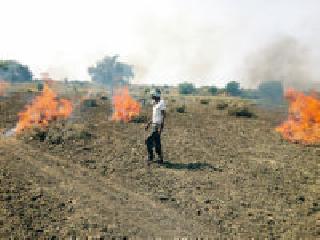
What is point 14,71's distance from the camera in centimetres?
7944

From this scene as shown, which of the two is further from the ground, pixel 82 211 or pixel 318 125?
pixel 318 125

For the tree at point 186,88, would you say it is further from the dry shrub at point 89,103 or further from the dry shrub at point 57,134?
the dry shrub at point 57,134

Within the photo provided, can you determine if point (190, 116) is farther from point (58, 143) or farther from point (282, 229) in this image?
point (282, 229)

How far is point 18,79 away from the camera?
262ft

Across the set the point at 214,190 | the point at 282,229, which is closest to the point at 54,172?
the point at 214,190

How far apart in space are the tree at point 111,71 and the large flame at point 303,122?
7411 cm

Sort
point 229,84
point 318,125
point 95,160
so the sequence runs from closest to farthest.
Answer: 1. point 95,160
2. point 318,125
3. point 229,84

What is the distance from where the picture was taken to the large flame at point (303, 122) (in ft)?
71.5

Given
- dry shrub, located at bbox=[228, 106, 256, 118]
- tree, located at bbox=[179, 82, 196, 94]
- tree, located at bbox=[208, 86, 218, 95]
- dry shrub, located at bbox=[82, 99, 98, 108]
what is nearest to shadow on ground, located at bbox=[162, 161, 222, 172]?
dry shrub, located at bbox=[228, 106, 256, 118]

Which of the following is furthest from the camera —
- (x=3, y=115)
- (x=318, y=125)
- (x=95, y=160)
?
(x=3, y=115)

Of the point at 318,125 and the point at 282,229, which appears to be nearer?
the point at 282,229

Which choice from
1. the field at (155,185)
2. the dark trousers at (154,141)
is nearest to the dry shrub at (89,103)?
the field at (155,185)

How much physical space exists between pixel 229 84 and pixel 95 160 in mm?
57945

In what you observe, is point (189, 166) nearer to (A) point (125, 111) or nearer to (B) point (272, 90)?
(A) point (125, 111)
